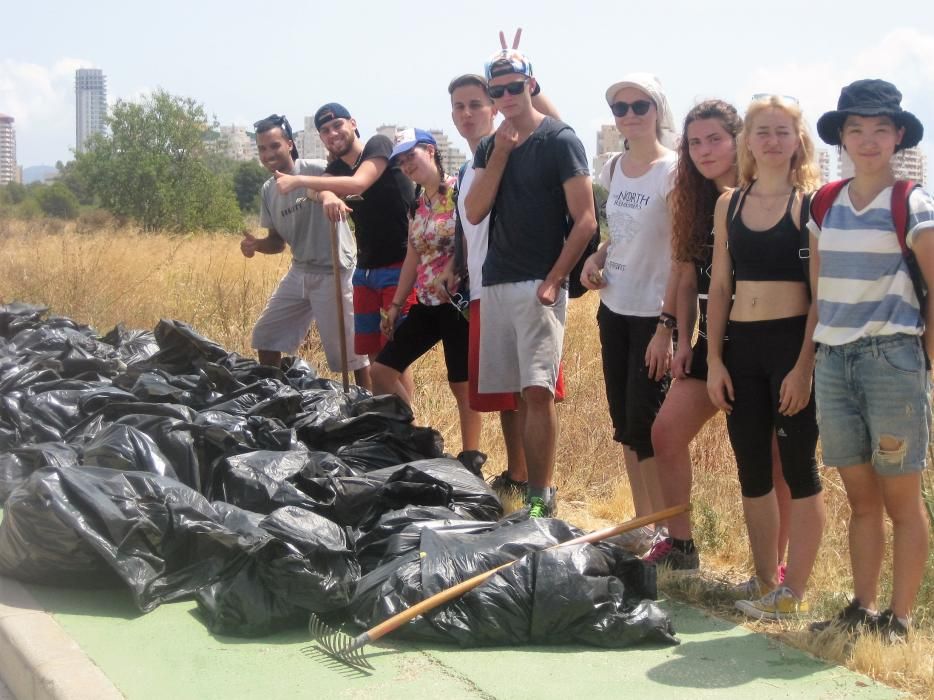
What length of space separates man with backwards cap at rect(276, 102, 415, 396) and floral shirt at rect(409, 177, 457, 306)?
40 cm

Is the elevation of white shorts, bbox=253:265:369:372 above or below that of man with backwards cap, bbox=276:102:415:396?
below

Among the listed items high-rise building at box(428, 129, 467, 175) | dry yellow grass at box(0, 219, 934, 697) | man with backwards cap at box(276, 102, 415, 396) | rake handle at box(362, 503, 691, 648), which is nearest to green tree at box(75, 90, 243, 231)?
dry yellow grass at box(0, 219, 934, 697)

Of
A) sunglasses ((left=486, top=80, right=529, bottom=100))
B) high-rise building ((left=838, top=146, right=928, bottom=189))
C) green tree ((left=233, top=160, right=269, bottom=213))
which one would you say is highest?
green tree ((left=233, top=160, right=269, bottom=213))

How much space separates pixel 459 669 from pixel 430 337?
2.87m

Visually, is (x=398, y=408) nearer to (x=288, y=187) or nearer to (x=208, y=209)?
(x=288, y=187)

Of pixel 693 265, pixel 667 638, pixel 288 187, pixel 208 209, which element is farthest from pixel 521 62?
pixel 208 209

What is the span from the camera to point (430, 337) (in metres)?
6.26

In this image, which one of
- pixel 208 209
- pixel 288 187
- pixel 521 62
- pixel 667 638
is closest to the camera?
pixel 667 638

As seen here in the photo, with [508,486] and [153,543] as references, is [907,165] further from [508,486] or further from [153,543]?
[153,543]

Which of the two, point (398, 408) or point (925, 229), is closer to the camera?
point (925, 229)

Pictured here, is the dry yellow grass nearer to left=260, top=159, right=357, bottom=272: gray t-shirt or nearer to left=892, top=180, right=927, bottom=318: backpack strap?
left=892, top=180, right=927, bottom=318: backpack strap

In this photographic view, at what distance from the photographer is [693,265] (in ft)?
14.5

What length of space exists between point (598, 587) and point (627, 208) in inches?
66.2

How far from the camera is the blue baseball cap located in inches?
236
